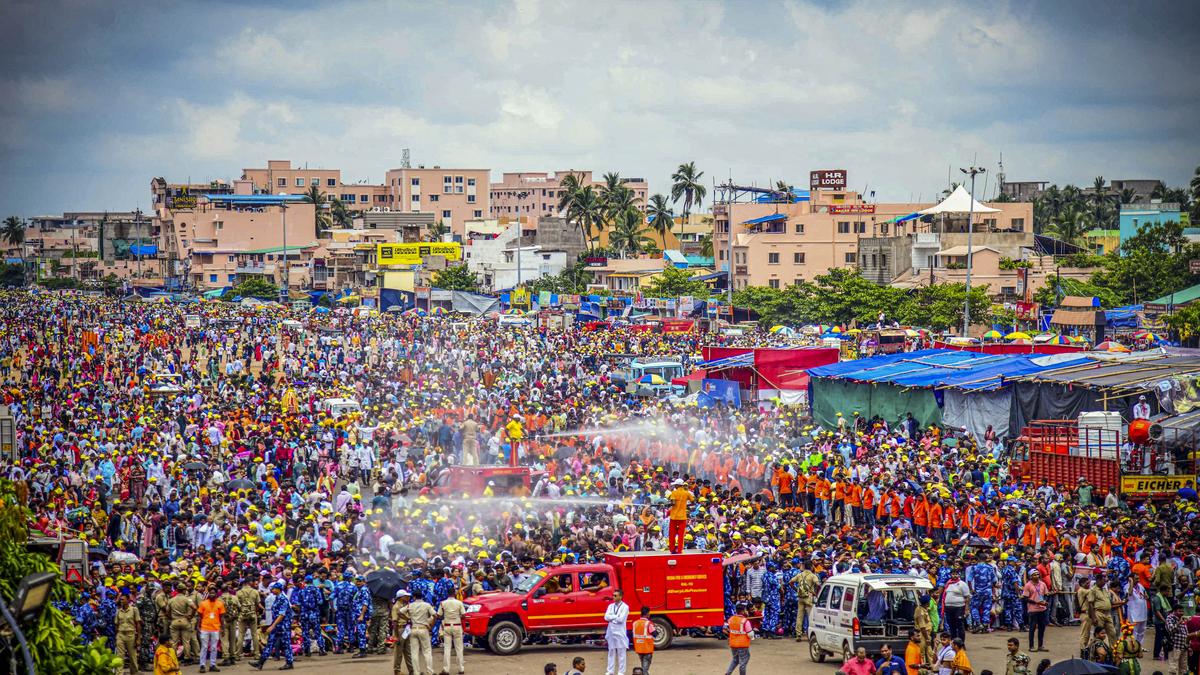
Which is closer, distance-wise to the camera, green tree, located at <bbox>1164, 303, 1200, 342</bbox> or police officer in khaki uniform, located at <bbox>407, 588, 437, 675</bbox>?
police officer in khaki uniform, located at <bbox>407, 588, 437, 675</bbox>

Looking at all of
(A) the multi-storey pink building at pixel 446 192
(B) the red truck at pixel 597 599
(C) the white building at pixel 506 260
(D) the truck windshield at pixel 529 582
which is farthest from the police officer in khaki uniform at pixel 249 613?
(A) the multi-storey pink building at pixel 446 192

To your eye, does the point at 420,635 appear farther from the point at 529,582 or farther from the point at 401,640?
the point at 529,582

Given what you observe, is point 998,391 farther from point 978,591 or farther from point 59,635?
point 59,635

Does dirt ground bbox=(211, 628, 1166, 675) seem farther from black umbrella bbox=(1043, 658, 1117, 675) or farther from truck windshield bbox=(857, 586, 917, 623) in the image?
black umbrella bbox=(1043, 658, 1117, 675)

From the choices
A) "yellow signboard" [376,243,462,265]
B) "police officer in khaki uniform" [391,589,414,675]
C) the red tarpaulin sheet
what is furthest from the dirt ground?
"yellow signboard" [376,243,462,265]

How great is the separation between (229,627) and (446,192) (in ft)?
506

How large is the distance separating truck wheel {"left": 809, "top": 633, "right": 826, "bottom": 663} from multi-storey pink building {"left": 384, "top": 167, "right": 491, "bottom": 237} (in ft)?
497

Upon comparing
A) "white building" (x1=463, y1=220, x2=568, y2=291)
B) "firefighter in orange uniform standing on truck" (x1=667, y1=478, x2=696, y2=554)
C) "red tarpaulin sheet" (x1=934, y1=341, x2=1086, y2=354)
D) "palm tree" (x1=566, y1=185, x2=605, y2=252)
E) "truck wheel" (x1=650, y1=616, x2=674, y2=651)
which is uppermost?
"palm tree" (x1=566, y1=185, x2=605, y2=252)

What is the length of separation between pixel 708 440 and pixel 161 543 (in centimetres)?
1299

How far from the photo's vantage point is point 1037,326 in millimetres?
62094

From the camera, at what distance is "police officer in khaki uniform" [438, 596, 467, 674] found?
17.5 metres

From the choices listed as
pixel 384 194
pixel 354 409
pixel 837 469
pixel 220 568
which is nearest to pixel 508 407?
pixel 354 409

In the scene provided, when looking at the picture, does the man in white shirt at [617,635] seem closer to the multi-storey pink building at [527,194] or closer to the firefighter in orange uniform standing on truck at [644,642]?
the firefighter in orange uniform standing on truck at [644,642]

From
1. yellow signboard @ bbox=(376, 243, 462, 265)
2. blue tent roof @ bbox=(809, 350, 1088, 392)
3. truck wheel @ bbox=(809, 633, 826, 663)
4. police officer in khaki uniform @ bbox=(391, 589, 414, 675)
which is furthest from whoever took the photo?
yellow signboard @ bbox=(376, 243, 462, 265)
